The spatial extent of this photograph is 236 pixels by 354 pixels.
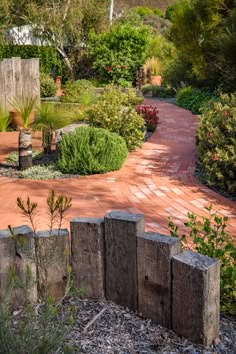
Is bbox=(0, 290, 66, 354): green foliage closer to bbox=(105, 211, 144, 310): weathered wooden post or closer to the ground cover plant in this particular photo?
bbox=(105, 211, 144, 310): weathered wooden post

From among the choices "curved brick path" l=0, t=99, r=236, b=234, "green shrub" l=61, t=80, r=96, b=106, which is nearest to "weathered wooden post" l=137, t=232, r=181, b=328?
"curved brick path" l=0, t=99, r=236, b=234

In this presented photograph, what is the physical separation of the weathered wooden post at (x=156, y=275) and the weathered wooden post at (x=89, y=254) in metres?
0.27

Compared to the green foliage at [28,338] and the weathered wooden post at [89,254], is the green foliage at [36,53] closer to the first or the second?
the weathered wooden post at [89,254]

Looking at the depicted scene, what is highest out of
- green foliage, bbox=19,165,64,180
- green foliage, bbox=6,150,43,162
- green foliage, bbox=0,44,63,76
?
green foliage, bbox=0,44,63,76

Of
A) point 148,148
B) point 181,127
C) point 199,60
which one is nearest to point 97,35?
point 199,60

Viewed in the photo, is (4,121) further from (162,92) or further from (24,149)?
(162,92)

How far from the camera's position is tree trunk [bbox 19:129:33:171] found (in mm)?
6781

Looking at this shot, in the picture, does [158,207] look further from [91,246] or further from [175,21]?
[175,21]

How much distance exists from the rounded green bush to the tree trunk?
0.43m

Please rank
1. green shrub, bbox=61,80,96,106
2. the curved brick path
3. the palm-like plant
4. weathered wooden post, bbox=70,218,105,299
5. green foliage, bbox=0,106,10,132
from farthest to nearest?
green shrub, bbox=61,80,96,106 → green foliage, bbox=0,106,10,132 → the palm-like plant → the curved brick path → weathered wooden post, bbox=70,218,105,299

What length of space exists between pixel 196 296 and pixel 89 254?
71 centimetres

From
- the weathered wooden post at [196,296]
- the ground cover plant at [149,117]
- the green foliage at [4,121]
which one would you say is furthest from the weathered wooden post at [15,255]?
the green foliage at [4,121]

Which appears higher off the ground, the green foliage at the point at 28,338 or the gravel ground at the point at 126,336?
the green foliage at the point at 28,338

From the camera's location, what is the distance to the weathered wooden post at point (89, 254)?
2.91 meters
